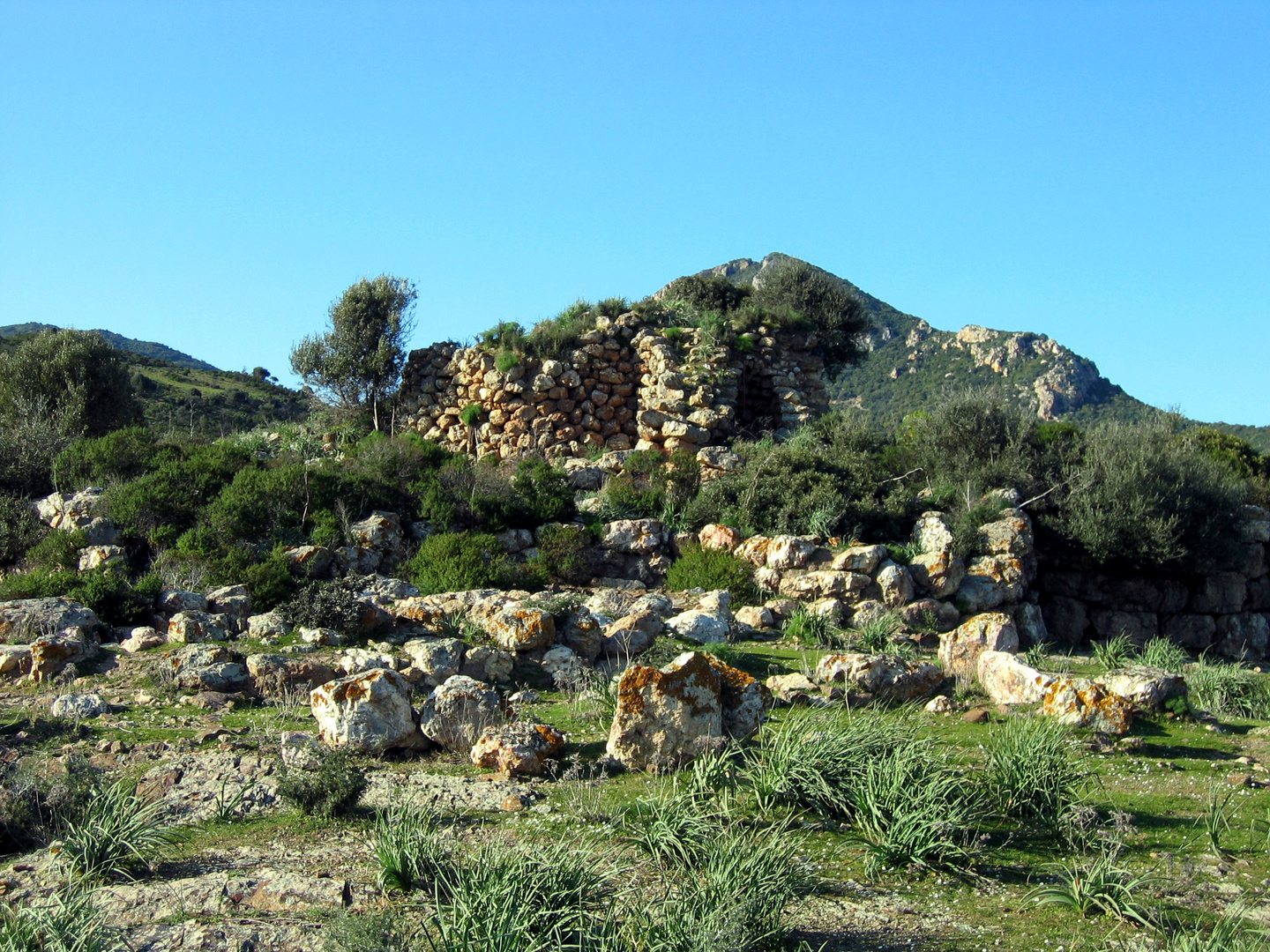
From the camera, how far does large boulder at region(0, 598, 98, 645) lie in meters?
10.4

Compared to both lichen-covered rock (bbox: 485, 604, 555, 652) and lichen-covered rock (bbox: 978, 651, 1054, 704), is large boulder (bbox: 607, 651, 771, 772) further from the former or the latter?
lichen-covered rock (bbox: 485, 604, 555, 652)

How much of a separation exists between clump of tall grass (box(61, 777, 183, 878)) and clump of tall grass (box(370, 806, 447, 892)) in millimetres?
1312

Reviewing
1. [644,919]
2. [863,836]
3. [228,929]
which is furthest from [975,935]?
[228,929]

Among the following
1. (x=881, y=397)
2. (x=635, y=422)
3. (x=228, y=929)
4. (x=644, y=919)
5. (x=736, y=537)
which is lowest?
(x=228, y=929)

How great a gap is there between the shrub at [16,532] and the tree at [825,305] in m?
15.9

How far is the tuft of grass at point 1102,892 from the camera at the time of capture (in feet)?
15.9

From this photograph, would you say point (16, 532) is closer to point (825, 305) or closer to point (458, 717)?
point (458, 717)

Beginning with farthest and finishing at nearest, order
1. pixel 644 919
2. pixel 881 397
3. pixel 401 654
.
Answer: pixel 881 397, pixel 401 654, pixel 644 919

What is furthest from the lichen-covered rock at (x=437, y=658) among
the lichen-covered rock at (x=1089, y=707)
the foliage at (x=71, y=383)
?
the foliage at (x=71, y=383)

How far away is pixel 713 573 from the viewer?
14.6 metres

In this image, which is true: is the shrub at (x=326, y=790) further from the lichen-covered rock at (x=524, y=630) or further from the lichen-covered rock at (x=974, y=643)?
the lichen-covered rock at (x=974, y=643)

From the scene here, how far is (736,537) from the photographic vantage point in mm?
15594

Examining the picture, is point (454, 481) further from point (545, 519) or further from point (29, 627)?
point (29, 627)

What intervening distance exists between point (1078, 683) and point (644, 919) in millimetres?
5493
